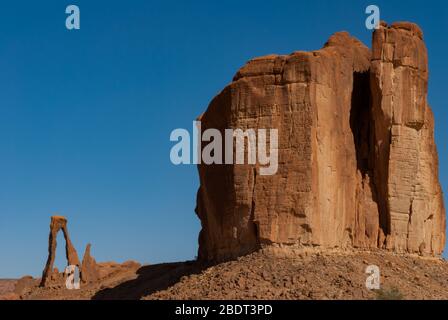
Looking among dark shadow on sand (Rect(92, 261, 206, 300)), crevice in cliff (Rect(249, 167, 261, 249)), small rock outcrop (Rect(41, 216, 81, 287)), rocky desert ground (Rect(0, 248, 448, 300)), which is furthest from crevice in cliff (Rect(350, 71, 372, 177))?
small rock outcrop (Rect(41, 216, 81, 287))

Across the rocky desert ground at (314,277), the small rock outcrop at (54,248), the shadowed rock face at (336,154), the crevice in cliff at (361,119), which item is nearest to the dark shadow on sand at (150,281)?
the shadowed rock face at (336,154)

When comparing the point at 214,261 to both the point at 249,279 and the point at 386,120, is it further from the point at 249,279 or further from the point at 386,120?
the point at 386,120

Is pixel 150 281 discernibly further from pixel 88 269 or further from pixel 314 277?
pixel 314 277

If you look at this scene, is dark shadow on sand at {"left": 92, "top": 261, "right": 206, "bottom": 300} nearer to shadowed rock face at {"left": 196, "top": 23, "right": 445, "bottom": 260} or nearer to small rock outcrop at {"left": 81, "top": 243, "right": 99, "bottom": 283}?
shadowed rock face at {"left": 196, "top": 23, "right": 445, "bottom": 260}

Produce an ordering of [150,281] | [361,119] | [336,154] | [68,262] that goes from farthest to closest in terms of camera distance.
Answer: [68,262], [150,281], [361,119], [336,154]

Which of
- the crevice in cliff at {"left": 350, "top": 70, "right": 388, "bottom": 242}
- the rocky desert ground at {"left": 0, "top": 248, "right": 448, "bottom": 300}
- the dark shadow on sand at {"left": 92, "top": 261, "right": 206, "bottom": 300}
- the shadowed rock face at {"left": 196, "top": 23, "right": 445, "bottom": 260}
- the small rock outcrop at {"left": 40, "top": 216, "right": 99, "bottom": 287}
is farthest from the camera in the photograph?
the small rock outcrop at {"left": 40, "top": 216, "right": 99, "bottom": 287}

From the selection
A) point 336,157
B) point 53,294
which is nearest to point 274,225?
point 336,157

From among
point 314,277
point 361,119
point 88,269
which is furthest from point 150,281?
point 314,277

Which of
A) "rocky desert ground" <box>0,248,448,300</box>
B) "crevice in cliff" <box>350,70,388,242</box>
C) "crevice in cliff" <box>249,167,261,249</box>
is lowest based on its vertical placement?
"rocky desert ground" <box>0,248,448,300</box>

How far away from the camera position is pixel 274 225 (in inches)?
1832

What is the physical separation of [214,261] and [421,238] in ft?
37.9

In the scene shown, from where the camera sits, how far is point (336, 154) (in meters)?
48.6

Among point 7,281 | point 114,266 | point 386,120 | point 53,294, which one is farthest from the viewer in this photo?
point 7,281

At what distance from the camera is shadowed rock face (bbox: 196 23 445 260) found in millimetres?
46906
